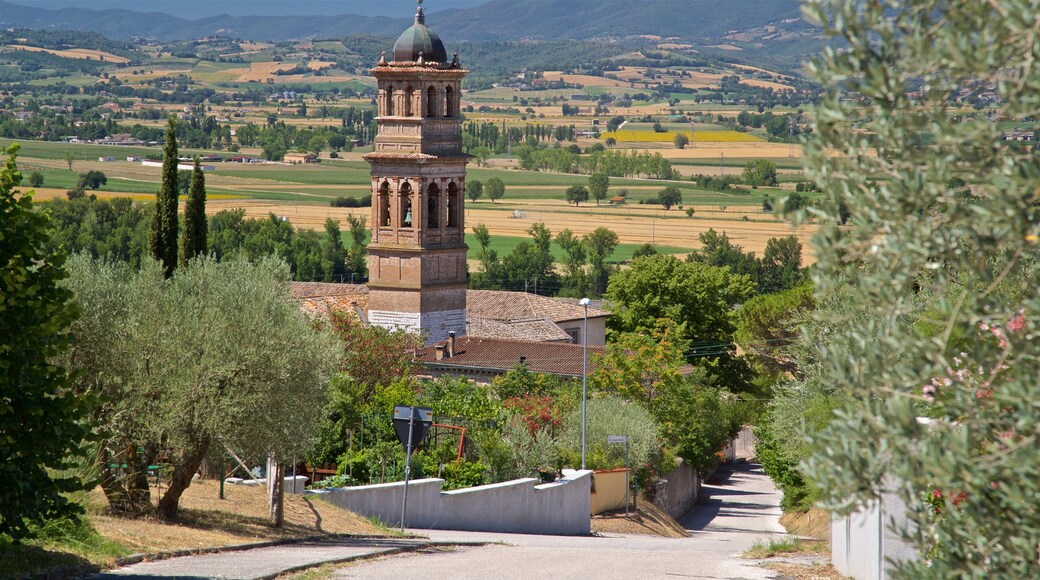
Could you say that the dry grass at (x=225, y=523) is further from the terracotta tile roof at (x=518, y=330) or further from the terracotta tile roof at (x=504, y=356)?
the terracotta tile roof at (x=518, y=330)

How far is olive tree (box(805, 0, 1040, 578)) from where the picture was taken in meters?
7.18

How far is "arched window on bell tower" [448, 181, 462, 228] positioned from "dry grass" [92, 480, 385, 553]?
97.8ft

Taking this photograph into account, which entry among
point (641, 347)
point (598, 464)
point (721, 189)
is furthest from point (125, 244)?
point (721, 189)

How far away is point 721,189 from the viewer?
197m

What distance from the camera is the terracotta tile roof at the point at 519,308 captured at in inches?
2928

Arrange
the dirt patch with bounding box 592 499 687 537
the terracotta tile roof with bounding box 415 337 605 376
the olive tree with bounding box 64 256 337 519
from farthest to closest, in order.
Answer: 1. the terracotta tile roof with bounding box 415 337 605 376
2. the dirt patch with bounding box 592 499 687 537
3. the olive tree with bounding box 64 256 337 519

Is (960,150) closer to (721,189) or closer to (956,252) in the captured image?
(956,252)

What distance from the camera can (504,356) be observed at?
189ft

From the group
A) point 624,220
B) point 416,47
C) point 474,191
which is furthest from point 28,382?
point 474,191

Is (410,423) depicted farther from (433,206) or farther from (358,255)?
(358,255)

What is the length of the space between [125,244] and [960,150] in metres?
93.7

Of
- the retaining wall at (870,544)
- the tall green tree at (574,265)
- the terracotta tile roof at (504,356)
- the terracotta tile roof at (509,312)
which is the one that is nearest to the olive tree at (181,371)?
the retaining wall at (870,544)

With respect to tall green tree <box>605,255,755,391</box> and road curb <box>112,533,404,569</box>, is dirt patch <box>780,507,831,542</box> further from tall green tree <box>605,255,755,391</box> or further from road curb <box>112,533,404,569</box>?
tall green tree <box>605,255,755,391</box>

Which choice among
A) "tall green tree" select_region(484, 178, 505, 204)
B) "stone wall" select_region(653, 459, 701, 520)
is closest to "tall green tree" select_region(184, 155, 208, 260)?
"stone wall" select_region(653, 459, 701, 520)
